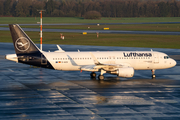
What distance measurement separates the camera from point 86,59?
44844 mm

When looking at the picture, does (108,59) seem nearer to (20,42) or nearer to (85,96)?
(85,96)

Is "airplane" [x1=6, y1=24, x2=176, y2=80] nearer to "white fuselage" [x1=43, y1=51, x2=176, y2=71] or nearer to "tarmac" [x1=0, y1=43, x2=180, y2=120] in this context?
"white fuselage" [x1=43, y1=51, x2=176, y2=71]

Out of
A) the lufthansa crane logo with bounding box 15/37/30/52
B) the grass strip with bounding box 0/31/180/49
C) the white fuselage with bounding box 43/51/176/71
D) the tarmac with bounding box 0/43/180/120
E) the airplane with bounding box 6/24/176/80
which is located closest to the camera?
the tarmac with bounding box 0/43/180/120

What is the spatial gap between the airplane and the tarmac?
180 cm

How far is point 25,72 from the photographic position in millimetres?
50844

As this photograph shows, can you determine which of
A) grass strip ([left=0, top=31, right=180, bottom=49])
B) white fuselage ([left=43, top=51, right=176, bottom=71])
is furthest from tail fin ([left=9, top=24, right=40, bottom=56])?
grass strip ([left=0, top=31, right=180, bottom=49])

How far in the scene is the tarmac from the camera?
90.9 ft

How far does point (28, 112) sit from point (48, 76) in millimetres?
19286

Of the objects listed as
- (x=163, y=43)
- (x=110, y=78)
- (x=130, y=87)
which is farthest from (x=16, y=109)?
(x=163, y=43)

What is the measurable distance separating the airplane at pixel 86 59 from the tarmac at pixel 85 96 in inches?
70.9

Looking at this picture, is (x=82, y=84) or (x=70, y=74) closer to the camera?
(x=82, y=84)

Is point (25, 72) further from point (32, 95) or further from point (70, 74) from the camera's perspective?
point (32, 95)

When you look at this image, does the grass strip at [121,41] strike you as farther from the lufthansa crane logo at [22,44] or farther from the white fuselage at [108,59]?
the lufthansa crane logo at [22,44]

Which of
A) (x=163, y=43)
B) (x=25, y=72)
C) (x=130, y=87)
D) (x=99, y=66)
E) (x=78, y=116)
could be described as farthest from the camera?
(x=163, y=43)
